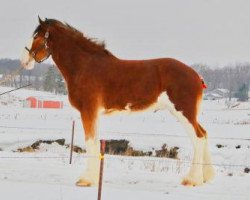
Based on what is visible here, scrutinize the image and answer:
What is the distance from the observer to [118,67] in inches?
328

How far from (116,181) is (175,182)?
112 centimetres

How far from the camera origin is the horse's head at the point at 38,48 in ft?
28.1

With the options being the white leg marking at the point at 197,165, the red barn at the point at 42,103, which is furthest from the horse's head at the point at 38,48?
the red barn at the point at 42,103

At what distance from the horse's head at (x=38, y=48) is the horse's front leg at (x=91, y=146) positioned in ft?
4.52

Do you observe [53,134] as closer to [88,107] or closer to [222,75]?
[88,107]

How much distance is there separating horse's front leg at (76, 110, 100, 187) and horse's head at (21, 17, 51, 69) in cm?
138

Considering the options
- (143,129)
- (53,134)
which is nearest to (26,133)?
(53,134)

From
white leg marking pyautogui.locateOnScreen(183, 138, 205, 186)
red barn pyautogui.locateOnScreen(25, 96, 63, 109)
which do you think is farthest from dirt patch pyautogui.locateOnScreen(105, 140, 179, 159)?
red barn pyautogui.locateOnScreen(25, 96, 63, 109)

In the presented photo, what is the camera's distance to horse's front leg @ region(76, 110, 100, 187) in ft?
26.7

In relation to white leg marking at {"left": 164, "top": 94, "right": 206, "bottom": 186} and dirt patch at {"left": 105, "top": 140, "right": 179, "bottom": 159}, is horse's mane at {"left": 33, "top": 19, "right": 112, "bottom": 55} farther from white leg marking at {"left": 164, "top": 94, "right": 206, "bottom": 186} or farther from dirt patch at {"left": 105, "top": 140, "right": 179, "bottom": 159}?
dirt patch at {"left": 105, "top": 140, "right": 179, "bottom": 159}

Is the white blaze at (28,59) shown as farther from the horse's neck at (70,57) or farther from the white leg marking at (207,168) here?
the white leg marking at (207,168)

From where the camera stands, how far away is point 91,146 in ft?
26.7

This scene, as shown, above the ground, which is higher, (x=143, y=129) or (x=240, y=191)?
(x=143, y=129)

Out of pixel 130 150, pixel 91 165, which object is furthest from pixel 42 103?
pixel 91 165
